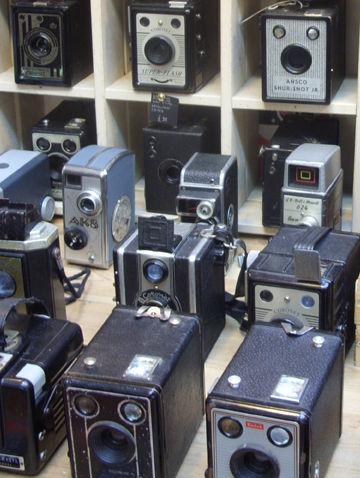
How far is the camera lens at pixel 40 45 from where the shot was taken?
93.4 inches

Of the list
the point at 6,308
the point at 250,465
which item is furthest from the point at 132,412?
the point at 6,308

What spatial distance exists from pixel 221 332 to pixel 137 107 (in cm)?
90

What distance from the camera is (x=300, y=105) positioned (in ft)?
7.27

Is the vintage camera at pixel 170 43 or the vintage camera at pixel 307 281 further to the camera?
the vintage camera at pixel 170 43

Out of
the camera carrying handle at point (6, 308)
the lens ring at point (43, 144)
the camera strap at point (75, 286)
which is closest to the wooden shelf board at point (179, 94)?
the lens ring at point (43, 144)

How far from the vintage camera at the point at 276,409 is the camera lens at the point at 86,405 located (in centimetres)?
19

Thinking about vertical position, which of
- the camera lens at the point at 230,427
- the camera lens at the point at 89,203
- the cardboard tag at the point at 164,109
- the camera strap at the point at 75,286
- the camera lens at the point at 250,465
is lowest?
the camera strap at the point at 75,286

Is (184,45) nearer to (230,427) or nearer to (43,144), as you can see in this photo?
(43,144)

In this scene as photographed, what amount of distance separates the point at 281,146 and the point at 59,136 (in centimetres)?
63

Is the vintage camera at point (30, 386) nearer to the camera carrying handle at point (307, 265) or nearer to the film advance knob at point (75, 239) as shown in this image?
the camera carrying handle at point (307, 265)

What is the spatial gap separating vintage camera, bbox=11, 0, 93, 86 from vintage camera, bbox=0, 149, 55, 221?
Answer: 22cm

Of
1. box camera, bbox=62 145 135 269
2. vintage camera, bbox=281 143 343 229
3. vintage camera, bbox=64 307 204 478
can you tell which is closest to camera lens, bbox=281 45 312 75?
vintage camera, bbox=281 143 343 229

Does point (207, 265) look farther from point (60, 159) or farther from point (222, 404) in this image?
point (60, 159)

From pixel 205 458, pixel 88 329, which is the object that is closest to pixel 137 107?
pixel 88 329
